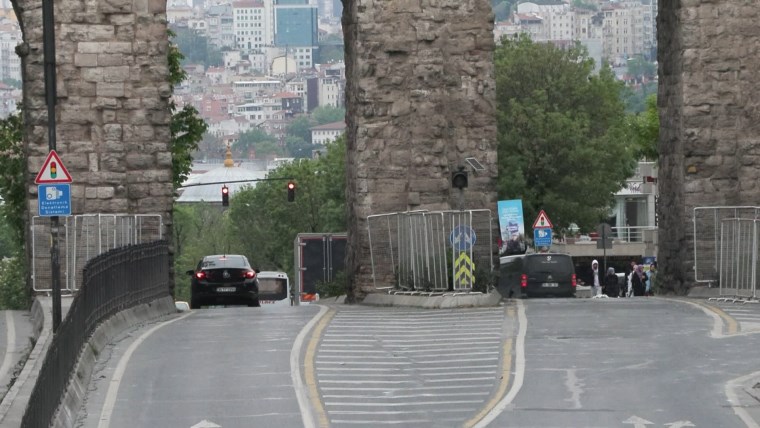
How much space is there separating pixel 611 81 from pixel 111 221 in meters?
46.8

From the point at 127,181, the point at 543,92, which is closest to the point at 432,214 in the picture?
the point at 127,181

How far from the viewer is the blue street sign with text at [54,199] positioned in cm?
2900

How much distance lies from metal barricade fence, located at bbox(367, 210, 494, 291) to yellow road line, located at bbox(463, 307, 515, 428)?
24.0 ft

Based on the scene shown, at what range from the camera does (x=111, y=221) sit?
35.4 m

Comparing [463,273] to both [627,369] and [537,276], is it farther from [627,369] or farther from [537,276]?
[537,276]

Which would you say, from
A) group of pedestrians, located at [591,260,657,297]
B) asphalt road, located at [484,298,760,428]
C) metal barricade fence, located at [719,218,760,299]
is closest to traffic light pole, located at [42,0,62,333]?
asphalt road, located at [484,298,760,428]

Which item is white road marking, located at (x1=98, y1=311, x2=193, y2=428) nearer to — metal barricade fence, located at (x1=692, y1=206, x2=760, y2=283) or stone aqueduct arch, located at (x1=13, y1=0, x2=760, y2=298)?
stone aqueduct arch, located at (x1=13, y1=0, x2=760, y2=298)

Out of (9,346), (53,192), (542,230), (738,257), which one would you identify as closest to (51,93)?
(53,192)

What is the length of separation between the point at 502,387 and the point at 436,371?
5.48 ft

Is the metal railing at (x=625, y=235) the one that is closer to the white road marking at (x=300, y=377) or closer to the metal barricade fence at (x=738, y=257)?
the metal barricade fence at (x=738, y=257)

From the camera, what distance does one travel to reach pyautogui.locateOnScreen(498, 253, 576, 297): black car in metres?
50.4

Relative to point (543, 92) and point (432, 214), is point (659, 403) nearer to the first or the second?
point (432, 214)

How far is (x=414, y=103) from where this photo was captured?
38.3m

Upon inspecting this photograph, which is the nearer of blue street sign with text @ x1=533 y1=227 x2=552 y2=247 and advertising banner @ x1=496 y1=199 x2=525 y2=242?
blue street sign with text @ x1=533 y1=227 x2=552 y2=247
